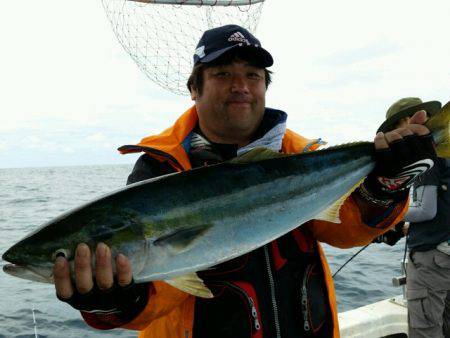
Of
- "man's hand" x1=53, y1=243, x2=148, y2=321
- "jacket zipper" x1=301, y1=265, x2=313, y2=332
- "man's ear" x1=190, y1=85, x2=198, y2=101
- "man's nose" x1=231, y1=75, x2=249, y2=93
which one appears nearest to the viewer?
"man's hand" x1=53, y1=243, x2=148, y2=321

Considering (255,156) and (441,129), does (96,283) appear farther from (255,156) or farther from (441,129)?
(441,129)

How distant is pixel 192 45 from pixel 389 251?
12617 millimetres

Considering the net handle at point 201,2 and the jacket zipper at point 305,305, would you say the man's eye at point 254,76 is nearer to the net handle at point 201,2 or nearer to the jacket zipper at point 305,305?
the jacket zipper at point 305,305

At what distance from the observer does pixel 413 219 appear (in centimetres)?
571

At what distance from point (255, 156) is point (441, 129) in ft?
4.55

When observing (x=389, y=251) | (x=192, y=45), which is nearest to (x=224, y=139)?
(x=192, y=45)

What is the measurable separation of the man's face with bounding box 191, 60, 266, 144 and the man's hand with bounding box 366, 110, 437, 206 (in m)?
0.95

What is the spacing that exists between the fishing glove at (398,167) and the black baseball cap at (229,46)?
1.15 meters

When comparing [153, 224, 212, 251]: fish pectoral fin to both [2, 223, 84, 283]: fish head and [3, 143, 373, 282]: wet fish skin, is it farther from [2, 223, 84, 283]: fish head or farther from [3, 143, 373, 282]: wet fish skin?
[2, 223, 84, 283]: fish head

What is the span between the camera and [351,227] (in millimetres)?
3205

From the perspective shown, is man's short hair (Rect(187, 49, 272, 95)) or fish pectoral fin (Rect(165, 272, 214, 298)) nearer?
fish pectoral fin (Rect(165, 272, 214, 298))

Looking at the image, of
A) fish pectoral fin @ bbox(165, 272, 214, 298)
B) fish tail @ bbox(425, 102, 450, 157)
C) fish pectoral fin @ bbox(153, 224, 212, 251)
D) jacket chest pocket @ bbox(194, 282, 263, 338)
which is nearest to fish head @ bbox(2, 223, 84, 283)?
fish pectoral fin @ bbox(153, 224, 212, 251)

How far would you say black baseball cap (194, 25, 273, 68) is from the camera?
331cm

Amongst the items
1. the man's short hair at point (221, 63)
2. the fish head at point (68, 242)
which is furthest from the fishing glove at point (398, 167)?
the fish head at point (68, 242)
